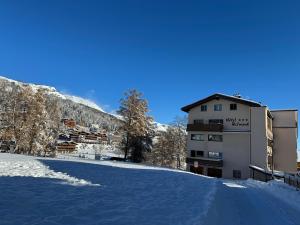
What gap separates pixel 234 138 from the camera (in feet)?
149

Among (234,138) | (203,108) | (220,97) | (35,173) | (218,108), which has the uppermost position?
(220,97)

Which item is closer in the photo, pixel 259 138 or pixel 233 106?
pixel 259 138

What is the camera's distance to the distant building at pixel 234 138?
143 ft

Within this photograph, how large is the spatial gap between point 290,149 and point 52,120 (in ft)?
145

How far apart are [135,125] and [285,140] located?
95.5ft

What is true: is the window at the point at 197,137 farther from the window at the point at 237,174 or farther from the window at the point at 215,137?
the window at the point at 237,174

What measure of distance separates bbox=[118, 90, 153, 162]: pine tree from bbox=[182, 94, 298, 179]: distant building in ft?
26.3

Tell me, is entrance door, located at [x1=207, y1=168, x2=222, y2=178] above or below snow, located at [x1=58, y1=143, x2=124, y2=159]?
below

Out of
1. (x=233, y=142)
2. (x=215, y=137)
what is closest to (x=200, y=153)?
(x=215, y=137)

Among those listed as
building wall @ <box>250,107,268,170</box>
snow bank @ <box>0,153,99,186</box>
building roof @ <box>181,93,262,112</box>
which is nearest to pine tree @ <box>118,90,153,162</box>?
building roof @ <box>181,93,262,112</box>

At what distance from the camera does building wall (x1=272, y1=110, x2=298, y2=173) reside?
168 feet

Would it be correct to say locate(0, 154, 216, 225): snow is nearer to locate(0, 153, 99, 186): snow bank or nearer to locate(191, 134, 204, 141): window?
locate(0, 153, 99, 186): snow bank

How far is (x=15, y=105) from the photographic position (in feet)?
142

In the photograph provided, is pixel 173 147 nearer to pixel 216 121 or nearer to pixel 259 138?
pixel 216 121
